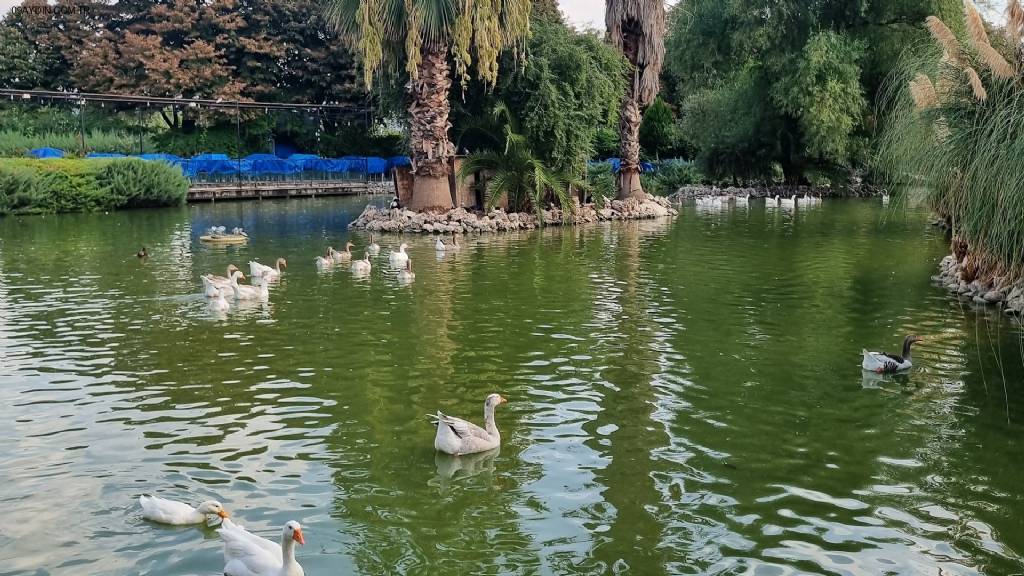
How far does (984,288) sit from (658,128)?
44.3 m

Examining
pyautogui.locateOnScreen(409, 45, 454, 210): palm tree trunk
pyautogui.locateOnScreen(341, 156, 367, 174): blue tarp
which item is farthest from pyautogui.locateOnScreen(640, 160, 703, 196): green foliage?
pyautogui.locateOnScreen(409, 45, 454, 210): palm tree trunk

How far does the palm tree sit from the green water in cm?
1327

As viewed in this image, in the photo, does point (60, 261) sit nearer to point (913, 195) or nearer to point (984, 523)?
point (913, 195)

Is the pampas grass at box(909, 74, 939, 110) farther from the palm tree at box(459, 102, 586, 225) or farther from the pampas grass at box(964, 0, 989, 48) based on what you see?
the palm tree at box(459, 102, 586, 225)

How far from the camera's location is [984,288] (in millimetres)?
15258

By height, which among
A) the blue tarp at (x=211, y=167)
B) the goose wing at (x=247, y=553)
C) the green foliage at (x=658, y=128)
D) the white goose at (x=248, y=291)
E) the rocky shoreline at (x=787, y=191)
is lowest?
the goose wing at (x=247, y=553)

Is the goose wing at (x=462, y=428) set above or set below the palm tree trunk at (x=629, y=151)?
below

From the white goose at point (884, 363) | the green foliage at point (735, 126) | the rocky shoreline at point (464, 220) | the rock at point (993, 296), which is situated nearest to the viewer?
the white goose at point (884, 363)

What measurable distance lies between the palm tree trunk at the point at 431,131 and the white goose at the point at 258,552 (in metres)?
24.1

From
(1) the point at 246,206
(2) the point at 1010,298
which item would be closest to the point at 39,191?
(1) the point at 246,206

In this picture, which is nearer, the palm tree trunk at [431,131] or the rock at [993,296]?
the rock at [993,296]

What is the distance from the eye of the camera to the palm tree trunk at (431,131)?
29.2 meters

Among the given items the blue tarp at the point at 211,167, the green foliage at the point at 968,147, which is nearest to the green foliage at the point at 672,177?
the blue tarp at the point at 211,167

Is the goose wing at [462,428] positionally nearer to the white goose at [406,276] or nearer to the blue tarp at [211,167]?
the white goose at [406,276]
